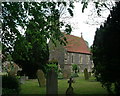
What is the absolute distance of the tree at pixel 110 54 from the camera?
7859 mm

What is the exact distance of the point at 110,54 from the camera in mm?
8227

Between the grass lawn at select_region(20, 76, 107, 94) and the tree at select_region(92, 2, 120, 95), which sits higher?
the tree at select_region(92, 2, 120, 95)

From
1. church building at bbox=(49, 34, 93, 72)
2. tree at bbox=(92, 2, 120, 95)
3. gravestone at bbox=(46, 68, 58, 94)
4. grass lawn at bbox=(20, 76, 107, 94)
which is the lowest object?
grass lawn at bbox=(20, 76, 107, 94)

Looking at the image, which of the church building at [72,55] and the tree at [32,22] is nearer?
the tree at [32,22]

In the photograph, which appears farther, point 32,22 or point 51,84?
point 51,84

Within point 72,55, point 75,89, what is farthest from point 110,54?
point 72,55

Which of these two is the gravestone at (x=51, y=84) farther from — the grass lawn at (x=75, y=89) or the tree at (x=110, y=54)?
the grass lawn at (x=75, y=89)

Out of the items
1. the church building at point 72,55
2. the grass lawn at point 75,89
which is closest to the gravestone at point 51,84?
the grass lawn at point 75,89

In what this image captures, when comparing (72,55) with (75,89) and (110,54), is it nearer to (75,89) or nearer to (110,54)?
(75,89)

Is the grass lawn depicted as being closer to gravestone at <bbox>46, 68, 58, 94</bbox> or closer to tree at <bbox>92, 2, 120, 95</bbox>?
gravestone at <bbox>46, 68, 58, 94</bbox>

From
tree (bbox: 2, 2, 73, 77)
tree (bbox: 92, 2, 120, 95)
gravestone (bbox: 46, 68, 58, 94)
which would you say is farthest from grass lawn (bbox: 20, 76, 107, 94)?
tree (bbox: 2, 2, 73, 77)

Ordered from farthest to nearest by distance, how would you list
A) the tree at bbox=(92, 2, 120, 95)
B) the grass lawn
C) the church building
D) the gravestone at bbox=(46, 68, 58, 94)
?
the church building
the grass lawn
the gravestone at bbox=(46, 68, 58, 94)
the tree at bbox=(92, 2, 120, 95)

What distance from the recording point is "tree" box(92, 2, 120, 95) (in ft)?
25.8

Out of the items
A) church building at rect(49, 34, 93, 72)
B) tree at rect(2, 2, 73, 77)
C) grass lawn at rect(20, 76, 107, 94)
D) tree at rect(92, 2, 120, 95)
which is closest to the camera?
tree at rect(2, 2, 73, 77)
